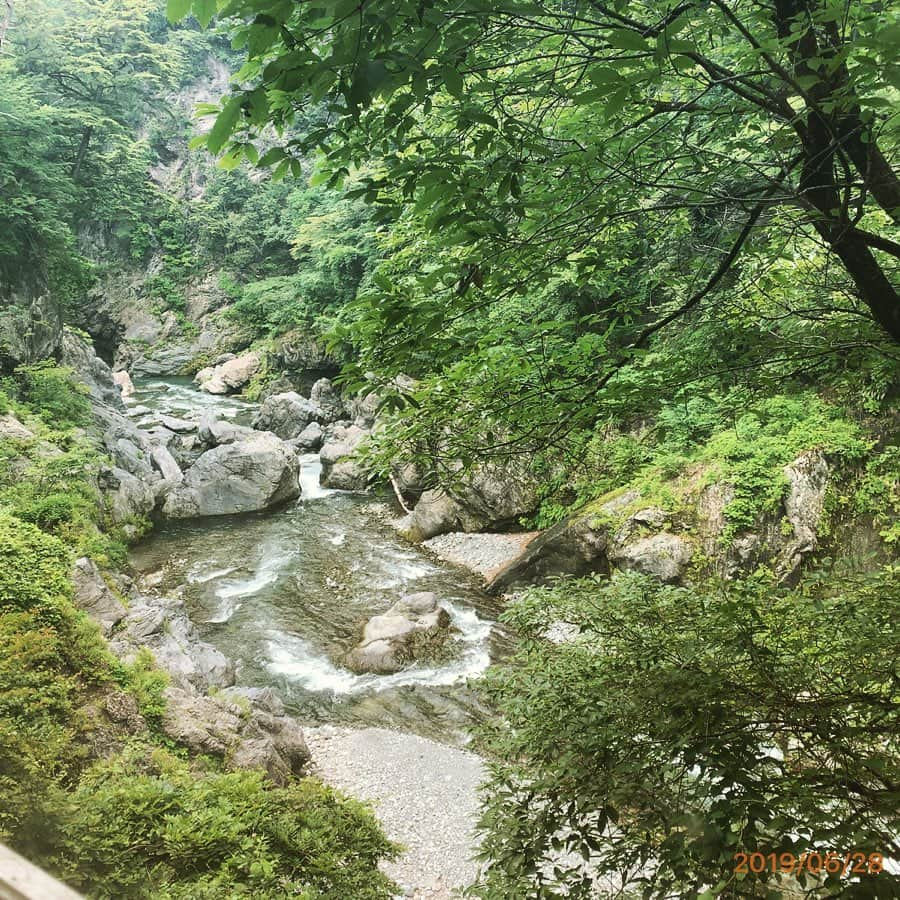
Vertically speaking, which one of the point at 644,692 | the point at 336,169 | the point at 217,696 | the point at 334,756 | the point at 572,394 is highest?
the point at 336,169

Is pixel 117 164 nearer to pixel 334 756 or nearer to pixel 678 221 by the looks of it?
pixel 334 756

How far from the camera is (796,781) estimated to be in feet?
5.77

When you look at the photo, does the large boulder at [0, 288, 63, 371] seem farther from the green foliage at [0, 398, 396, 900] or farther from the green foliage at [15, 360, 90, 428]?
the green foliage at [0, 398, 396, 900]

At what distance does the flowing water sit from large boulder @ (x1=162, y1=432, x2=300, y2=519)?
0.37m

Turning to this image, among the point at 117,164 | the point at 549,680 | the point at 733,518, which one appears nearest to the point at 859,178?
the point at 549,680

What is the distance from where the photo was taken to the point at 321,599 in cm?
1042

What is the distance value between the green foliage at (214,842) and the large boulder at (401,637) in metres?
4.41

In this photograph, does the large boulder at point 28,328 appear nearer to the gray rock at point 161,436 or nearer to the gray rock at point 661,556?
the gray rock at point 161,436

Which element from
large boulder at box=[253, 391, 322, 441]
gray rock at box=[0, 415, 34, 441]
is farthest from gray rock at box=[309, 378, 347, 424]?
gray rock at box=[0, 415, 34, 441]

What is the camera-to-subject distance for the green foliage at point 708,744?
1.66m

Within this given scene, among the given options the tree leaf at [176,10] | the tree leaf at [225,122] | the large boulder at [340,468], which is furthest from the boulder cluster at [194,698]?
the large boulder at [340,468]

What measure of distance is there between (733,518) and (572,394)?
6771 millimetres

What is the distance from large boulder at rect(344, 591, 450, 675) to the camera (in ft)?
27.5
